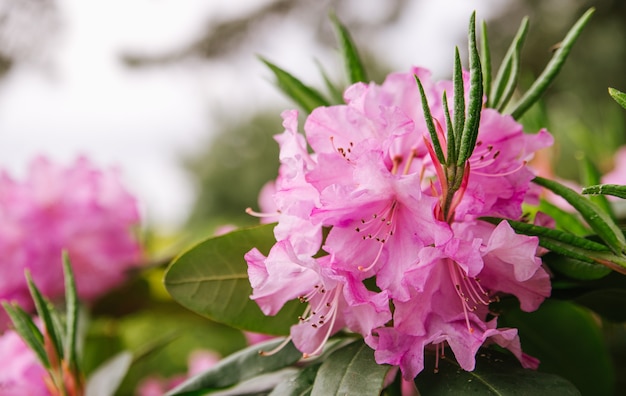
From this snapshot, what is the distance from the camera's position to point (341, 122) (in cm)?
42

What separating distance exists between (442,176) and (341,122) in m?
0.08

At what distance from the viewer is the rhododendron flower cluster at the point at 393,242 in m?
0.37

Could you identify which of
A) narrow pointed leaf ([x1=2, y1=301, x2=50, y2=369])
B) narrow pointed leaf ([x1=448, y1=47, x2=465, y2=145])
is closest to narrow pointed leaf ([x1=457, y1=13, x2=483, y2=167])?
narrow pointed leaf ([x1=448, y1=47, x2=465, y2=145])

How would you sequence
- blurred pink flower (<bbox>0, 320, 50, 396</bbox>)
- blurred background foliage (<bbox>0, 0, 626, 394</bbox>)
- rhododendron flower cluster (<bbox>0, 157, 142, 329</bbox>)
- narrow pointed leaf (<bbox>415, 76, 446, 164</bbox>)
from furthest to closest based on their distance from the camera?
1. blurred background foliage (<bbox>0, 0, 626, 394</bbox>)
2. rhododendron flower cluster (<bbox>0, 157, 142, 329</bbox>)
3. blurred pink flower (<bbox>0, 320, 50, 396</bbox>)
4. narrow pointed leaf (<bbox>415, 76, 446, 164</bbox>)

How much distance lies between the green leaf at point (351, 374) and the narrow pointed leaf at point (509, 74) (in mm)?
195

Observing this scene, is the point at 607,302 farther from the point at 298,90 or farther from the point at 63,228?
the point at 63,228

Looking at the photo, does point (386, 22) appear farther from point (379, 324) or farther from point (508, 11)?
point (379, 324)

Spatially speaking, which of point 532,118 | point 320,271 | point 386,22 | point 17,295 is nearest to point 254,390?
point 320,271

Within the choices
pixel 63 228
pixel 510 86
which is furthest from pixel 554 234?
pixel 63 228

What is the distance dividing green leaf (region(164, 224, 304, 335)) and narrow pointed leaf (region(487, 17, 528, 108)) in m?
0.18

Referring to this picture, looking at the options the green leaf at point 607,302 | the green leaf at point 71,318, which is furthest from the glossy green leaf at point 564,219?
the green leaf at point 71,318

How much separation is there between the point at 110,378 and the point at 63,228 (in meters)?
0.35

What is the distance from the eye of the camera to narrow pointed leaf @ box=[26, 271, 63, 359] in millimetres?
500

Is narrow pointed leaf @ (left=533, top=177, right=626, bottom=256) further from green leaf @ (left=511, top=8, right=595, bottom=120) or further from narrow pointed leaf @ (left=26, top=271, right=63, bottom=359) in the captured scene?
narrow pointed leaf @ (left=26, top=271, right=63, bottom=359)
